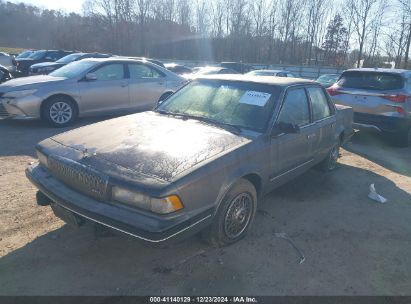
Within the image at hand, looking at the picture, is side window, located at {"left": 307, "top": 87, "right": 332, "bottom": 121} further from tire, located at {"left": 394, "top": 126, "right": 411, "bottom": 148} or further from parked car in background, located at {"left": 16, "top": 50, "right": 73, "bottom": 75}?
parked car in background, located at {"left": 16, "top": 50, "right": 73, "bottom": 75}

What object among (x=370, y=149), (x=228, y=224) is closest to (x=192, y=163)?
(x=228, y=224)

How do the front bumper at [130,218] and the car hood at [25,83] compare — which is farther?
the car hood at [25,83]

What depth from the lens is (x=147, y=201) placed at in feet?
8.35

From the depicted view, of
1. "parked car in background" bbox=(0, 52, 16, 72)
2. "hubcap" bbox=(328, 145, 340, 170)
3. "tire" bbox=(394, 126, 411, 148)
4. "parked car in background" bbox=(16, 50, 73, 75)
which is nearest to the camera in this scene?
"hubcap" bbox=(328, 145, 340, 170)

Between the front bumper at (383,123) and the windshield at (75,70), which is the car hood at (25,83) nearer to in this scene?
the windshield at (75,70)

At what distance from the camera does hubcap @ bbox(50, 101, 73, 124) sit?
7383 mm

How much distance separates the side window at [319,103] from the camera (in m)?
4.65

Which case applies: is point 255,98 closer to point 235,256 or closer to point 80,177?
point 235,256

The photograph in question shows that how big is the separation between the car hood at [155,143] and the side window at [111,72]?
14.4 feet

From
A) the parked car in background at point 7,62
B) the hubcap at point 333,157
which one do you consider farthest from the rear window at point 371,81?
the parked car in background at point 7,62

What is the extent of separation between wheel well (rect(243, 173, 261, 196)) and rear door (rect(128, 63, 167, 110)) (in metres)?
5.59

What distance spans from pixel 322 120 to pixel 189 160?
2.70m

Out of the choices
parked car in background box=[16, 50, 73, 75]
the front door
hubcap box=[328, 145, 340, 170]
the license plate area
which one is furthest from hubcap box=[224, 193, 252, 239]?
parked car in background box=[16, 50, 73, 75]

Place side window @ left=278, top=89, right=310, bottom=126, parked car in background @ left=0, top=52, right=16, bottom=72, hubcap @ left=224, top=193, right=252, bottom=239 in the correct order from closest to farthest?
hubcap @ left=224, top=193, right=252, bottom=239
side window @ left=278, top=89, right=310, bottom=126
parked car in background @ left=0, top=52, right=16, bottom=72
